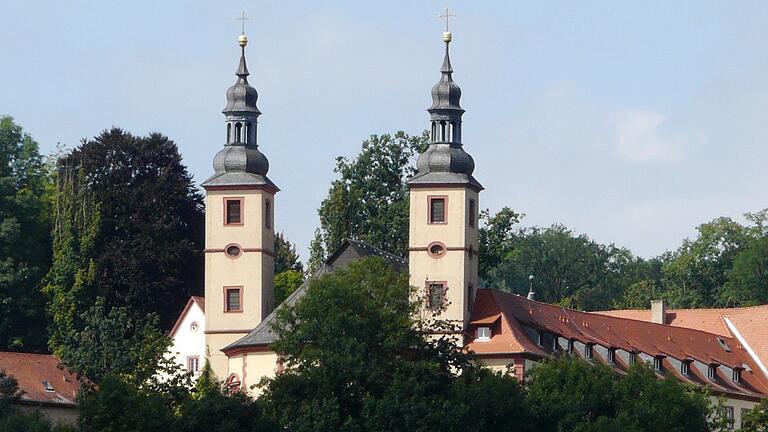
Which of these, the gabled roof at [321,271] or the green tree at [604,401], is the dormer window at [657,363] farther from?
the green tree at [604,401]

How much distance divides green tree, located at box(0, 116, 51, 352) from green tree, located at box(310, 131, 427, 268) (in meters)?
12.6

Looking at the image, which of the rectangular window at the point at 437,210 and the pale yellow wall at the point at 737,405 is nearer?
the rectangular window at the point at 437,210

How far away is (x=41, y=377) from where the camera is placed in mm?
94938

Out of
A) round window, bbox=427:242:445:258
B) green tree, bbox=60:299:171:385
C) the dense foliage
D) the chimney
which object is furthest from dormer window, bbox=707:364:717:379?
green tree, bbox=60:299:171:385

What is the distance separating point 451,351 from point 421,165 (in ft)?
33.9

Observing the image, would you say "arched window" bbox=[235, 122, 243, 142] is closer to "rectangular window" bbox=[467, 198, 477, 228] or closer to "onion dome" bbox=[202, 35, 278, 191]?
"onion dome" bbox=[202, 35, 278, 191]

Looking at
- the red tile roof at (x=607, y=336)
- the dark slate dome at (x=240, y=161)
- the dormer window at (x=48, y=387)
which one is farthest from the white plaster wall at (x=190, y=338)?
the red tile roof at (x=607, y=336)

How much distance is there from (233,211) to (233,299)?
3.14 metres

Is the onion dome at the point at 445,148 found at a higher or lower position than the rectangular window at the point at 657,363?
higher

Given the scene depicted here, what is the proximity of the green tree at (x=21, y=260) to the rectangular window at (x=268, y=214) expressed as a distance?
12455 mm

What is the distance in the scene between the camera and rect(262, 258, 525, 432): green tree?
7875cm

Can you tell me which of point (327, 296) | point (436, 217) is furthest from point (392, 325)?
point (436, 217)

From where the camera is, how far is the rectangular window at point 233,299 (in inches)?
3684

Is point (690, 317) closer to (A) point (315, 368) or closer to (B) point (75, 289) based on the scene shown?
(B) point (75, 289)
